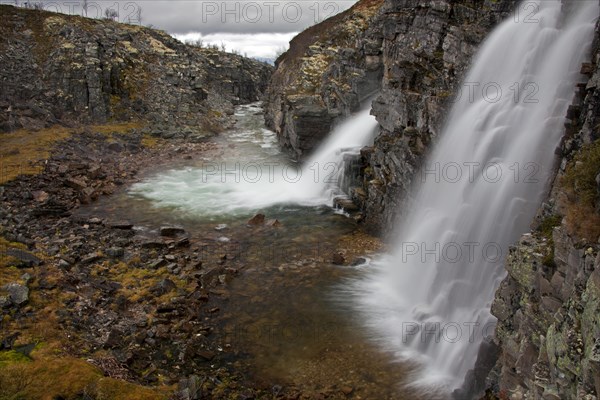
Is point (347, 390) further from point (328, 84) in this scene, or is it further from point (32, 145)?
point (32, 145)

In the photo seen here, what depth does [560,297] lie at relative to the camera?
1052cm

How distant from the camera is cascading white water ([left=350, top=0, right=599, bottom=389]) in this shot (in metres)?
16.3

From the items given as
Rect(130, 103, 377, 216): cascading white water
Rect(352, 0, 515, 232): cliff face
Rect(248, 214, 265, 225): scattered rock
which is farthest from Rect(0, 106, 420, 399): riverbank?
Rect(352, 0, 515, 232): cliff face

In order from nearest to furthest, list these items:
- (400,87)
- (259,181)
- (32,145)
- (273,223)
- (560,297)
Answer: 1. (560,297)
2. (273,223)
3. (400,87)
4. (259,181)
5. (32,145)

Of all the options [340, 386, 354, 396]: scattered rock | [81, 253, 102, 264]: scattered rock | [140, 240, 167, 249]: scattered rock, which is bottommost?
[340, 386, 354, 396]: scattered rock

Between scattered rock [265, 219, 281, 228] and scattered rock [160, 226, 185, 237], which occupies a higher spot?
scattered rock [265, 219, 281, 228]

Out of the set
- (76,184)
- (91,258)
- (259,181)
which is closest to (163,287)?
(91,258)

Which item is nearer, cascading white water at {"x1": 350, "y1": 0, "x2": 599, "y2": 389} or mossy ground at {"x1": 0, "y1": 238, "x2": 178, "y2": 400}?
mossy ground at {"x1": 0, "y1": 238, "x2": 178, "y2": 400}

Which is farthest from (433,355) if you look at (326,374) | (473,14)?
(473,14)

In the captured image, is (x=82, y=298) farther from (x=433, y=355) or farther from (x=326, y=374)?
(x=433, y=355)

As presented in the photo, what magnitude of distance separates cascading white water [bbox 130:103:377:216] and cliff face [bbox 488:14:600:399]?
20.6 m

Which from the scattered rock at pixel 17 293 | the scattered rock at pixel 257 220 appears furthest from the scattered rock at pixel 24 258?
the scattered rock at pixel 257 220

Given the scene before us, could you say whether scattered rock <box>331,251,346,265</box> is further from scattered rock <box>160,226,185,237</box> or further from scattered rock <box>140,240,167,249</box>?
scattered rock <box>160,226,185,237</box>

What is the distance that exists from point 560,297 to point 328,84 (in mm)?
37161
